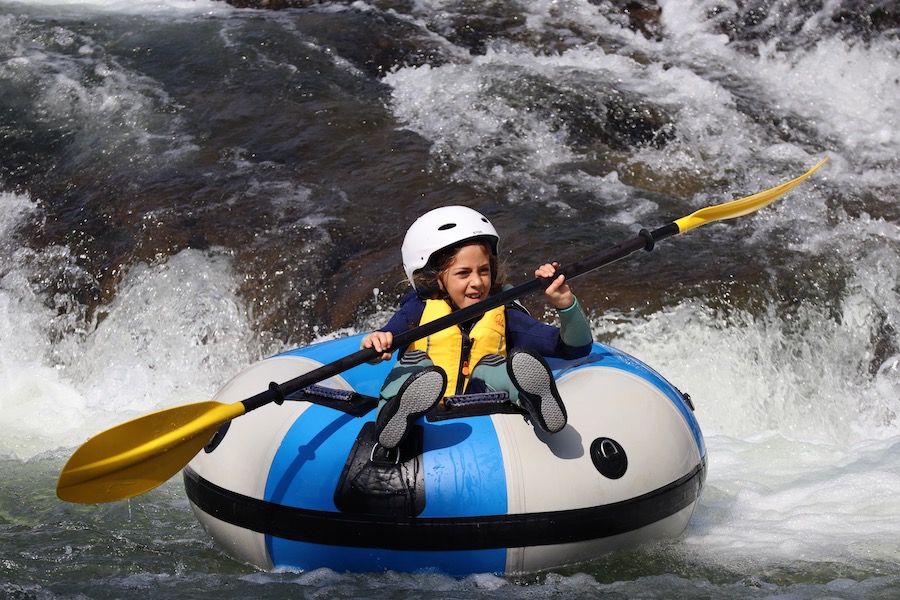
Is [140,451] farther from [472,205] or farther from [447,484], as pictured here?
[472,205]

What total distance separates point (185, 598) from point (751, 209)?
2952 mm

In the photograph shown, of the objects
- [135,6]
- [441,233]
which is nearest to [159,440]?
[441,233]

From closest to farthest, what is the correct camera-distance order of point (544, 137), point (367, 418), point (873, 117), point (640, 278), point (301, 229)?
point (367, 418) < point (640, 278) < point (301, 229) < point (544, 137) < point (873, 117)

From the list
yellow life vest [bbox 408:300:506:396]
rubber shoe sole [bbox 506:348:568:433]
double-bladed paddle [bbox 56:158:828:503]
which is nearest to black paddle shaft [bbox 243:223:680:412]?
double-bladed paddle [bbox 56:158:828:503]

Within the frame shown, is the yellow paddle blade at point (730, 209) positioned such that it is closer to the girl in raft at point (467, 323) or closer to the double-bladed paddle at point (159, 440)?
the girl in raft at point (467, 323)

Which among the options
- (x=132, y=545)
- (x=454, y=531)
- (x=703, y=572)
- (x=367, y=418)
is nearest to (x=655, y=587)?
(x=703, y=572)

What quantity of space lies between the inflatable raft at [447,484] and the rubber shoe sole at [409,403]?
11 cm

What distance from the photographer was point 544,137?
26.3 ft

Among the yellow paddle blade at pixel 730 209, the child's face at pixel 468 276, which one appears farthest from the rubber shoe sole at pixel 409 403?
the yellow paddle blade at pixel 730 209

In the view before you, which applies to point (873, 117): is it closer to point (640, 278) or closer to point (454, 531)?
point (640, 278)

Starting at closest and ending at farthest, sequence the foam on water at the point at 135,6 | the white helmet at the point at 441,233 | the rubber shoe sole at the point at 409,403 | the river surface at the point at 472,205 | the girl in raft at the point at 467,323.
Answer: the rubber shoe sole at the point at 409,403
the girl in raft at the point at 467,323
the white helmet at the point at 441,233
the river surface at the point at 472,205
the foam on water at the point at 135,6

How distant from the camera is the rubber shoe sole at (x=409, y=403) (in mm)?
3537

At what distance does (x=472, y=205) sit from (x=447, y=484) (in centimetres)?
373

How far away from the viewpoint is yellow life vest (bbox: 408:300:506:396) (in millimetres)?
4078
